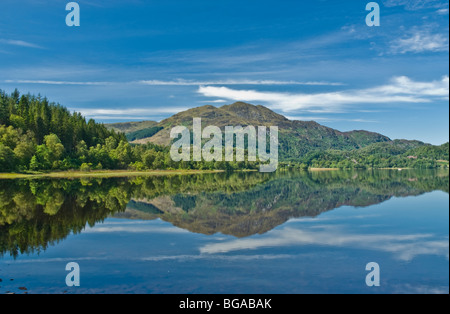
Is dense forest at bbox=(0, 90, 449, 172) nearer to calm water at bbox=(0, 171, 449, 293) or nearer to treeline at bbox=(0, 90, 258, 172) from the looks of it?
treeline at bbox=(0, 90, 258, 172)

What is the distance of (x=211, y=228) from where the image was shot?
1330 inches

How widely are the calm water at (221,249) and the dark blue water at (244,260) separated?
58 millimetres

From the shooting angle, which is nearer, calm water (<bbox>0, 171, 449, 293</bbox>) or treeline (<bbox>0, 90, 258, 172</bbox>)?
calm water (<bbox>0, 171, 449, 293</bbox>)

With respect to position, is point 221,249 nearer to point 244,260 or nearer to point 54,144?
point 244,260

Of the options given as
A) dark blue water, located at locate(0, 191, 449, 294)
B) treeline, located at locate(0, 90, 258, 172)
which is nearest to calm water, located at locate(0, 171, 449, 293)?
dark blue water, located at locate(0, 191, 449, 294)

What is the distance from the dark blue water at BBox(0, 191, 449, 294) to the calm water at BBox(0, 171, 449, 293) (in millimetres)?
58

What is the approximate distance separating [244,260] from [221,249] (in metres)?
3.30

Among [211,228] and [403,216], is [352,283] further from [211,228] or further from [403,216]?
[403,216]

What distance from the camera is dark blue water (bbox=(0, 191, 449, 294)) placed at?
1748 centimetres

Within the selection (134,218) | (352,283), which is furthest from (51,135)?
(352,283)

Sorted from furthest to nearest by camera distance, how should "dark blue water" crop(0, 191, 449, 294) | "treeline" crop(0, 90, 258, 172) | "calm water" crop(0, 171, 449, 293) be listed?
1. "treeline" crop(0, 90, 258, 172)
2. "calm water" crop(0, 171, 449, 293)
3. "dark blue water" crop(0, 191, 449, 294)

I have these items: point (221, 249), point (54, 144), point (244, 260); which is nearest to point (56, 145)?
point (54, 144)
